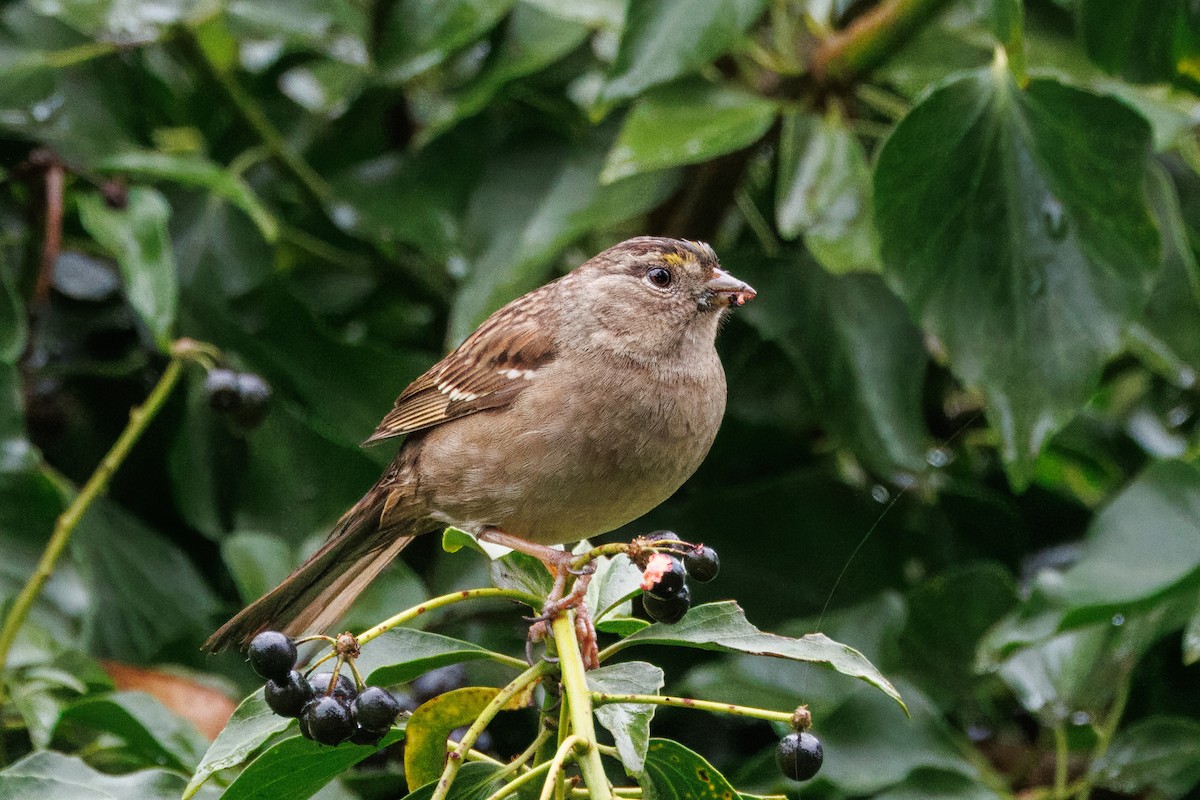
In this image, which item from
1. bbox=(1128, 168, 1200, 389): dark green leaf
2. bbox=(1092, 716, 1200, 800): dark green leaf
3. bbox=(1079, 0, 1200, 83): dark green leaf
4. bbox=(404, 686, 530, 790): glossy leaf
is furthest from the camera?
bbox=(1128, 168, 1200, 389): dark green leaf

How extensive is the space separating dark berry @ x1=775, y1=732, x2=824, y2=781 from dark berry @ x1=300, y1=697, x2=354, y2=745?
2.06ft

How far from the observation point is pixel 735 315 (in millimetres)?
3584

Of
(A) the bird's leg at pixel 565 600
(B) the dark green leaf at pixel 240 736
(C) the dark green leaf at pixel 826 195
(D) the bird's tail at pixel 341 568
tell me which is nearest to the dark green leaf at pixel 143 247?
(D) the bird's tail at pixel 341 568

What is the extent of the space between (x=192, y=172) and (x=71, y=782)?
169 cm

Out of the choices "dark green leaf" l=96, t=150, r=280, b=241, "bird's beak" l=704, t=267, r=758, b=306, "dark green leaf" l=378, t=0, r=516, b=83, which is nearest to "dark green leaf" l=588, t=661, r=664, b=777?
"bird's beak" l=704, t=267, r=758, b=306

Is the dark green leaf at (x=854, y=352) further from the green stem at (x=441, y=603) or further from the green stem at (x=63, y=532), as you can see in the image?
the green stem at (x=441, y=603)

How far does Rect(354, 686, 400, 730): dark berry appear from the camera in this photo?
1841 mm

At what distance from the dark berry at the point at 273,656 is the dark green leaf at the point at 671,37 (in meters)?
1.67

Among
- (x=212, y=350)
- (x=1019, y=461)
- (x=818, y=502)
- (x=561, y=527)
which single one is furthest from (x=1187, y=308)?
(x=212, y=350)

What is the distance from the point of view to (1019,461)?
2.98m

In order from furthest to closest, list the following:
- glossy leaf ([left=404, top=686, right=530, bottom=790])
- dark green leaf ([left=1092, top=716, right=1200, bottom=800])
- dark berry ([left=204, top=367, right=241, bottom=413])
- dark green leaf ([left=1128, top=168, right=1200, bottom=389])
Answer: dark green leaf ([left=1128, top=168, right=1200, bottom=389]), dark berry ([left=204, top=367, right=241, bottom=413]), dark green leaf ([left=1092, top=716, right=1200, bottom=800]), glossy leaf ([left=404, top=686, right=530, bottom=790])

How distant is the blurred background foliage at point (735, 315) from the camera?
2.99m

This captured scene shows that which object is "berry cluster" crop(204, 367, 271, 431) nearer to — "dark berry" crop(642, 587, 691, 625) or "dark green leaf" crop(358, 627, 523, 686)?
"dark green leaf" crop(358, 627, 523, 686)

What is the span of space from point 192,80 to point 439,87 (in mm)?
709
